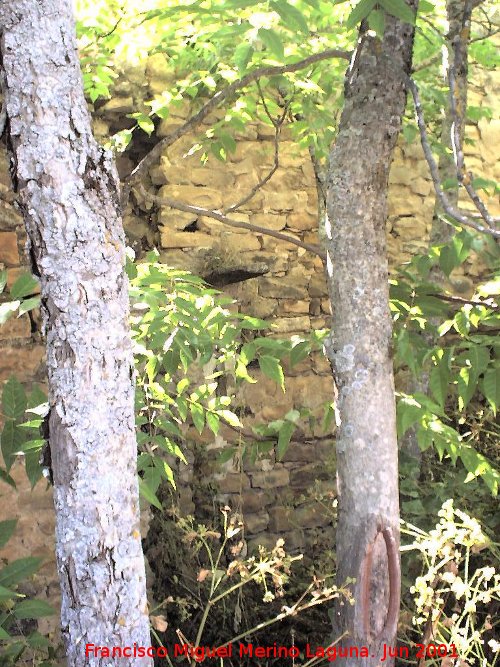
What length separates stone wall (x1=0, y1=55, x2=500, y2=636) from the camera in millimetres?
3746

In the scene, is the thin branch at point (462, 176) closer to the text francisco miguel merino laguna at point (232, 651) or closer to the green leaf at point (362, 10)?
the green leaf at point (362, 10)

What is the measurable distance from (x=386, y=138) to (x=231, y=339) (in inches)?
31.3

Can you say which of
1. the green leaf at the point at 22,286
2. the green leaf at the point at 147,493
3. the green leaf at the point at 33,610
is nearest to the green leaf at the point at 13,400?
the green leaf at the point at 22,286

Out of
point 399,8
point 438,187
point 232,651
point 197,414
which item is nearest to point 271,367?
point 197,414

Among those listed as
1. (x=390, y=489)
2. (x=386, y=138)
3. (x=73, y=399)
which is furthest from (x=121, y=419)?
(x=386, y=138)

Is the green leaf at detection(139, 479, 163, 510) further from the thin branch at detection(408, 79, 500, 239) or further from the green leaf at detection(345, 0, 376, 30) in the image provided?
the green leaf at detection(345, 0, 376, 30)

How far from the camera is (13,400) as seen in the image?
208cm

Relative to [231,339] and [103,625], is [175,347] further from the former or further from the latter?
[103,625]

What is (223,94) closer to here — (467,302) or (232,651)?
→ (467,302)

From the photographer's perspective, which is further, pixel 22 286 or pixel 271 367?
pixel 271 367

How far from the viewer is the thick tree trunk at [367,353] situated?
218 centimetres

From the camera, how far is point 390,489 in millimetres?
2195

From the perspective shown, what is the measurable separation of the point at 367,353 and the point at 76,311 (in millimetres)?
999

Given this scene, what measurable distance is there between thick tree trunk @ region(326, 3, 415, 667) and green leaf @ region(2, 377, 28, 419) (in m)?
0.94
